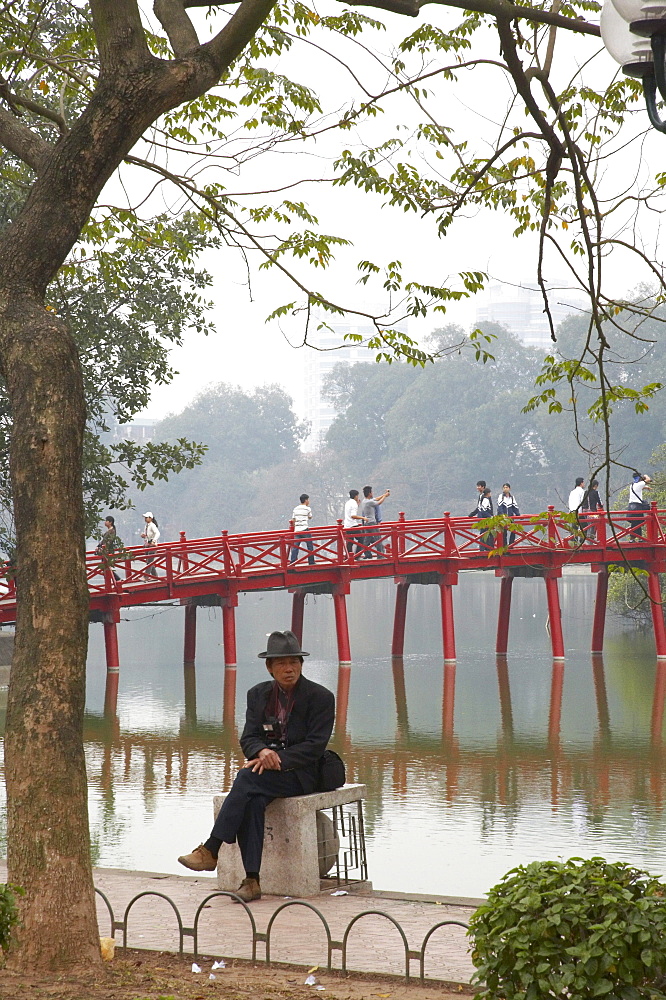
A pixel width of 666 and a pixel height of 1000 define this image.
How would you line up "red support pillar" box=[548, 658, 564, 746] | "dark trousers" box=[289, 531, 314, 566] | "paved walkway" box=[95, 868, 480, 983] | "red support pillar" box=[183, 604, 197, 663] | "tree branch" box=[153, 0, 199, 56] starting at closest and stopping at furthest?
"paved walkway" box=[95, 868, 480, 983]
"tree branch" box=[153, 0, 199, 56]
"red support pillar" box=[548, 658, 564, 746]
"dark trousers" box=[289, 531, 314, 566]
"red support pillar" box=[183, 604, 197, 663]

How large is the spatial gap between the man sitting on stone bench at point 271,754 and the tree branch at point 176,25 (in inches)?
116

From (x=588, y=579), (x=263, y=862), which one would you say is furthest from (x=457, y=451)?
(x=263, y=862)

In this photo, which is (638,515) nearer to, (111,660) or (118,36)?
(111,660)

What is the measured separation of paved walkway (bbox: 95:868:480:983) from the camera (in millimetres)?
5098

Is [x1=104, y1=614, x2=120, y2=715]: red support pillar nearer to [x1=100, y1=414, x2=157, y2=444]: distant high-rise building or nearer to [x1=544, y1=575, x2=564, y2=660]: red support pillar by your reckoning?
[x1=544, y1=575, x2=564, y2=660]: red support pillar

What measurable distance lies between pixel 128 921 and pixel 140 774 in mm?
7386

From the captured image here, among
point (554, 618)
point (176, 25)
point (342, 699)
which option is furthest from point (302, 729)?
point (554, 618)

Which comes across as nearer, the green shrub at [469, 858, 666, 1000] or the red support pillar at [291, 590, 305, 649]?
the green shrub at [469, 858, 666, 1000]

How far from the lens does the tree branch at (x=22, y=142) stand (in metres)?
5.66

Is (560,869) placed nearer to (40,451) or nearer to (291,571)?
(40,451)

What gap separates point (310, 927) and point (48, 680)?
185 cm

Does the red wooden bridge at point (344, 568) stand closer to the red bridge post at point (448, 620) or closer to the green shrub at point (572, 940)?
the red bridge post at point (448, 620)

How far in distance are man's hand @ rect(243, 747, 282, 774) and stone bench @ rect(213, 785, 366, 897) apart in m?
0.20

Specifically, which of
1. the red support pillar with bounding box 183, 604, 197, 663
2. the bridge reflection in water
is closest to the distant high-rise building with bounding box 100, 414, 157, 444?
the red support pillar with bounding box 183, 604, 197, 663
